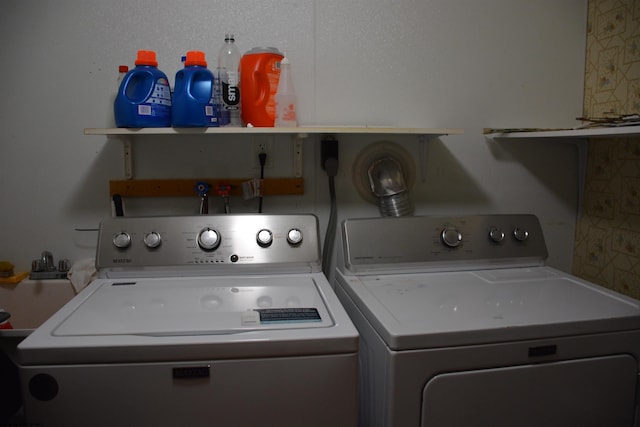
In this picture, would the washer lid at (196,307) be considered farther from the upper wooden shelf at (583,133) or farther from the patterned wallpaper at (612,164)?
the patterned wallpaper at (612,164)

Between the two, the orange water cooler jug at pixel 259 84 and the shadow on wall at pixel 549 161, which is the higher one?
the orange water cooler jug at pixel 259 84

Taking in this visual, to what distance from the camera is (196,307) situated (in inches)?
49.9

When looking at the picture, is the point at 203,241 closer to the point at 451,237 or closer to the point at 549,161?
the point at 451,237

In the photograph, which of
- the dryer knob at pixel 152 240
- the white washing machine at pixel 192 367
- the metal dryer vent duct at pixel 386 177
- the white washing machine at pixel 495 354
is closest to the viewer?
the white washing machine at pixel 192 367

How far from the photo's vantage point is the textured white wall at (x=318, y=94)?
1.78 meters

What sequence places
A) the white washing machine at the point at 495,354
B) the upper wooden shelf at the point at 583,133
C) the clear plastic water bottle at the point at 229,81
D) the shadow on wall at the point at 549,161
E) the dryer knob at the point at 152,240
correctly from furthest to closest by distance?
the shadow on wall at the point at 549,161 → the clear plastic water bottle at the point at 229,81 → the dryer knob at the point at 152,240 → the upper wooden shelf at the point at 583,133 → the white washing machine at the point at 495,354

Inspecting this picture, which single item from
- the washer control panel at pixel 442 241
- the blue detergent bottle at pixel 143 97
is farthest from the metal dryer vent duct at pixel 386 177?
the blue detergent bottle at pixel 143 97

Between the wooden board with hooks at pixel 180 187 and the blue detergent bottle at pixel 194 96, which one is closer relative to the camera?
the blue detergent bottle at pixel 194 96

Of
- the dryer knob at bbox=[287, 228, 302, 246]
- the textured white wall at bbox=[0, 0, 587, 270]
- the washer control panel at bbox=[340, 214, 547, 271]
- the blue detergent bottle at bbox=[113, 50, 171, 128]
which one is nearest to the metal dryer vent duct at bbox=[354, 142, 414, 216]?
the textured white wall at bbox=[0, 0, 587, 270]

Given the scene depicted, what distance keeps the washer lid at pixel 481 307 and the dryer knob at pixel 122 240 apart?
2.46ft

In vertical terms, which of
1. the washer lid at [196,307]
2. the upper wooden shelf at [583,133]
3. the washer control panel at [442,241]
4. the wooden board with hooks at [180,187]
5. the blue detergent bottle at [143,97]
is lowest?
the washer lid at [196,307]

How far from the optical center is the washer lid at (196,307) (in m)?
1.12

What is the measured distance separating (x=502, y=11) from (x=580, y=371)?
59.8 inches

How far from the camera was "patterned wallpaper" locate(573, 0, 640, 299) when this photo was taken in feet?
6.00
